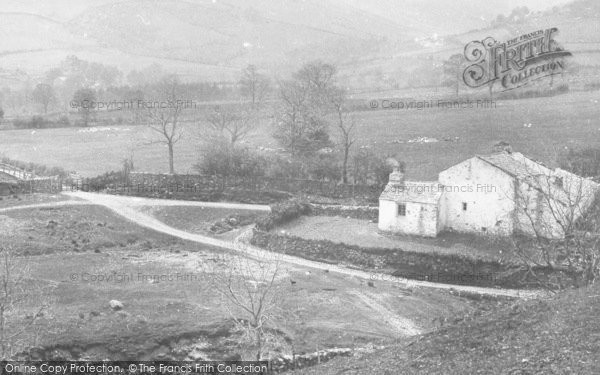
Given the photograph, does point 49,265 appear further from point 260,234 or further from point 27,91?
point 27,91

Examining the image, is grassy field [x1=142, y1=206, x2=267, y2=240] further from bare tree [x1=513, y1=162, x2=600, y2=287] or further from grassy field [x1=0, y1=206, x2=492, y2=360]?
bare tree [x1=513, y1=162, x2=600, y2=287]

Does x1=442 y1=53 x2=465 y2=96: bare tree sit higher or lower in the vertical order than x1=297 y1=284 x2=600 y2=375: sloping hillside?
higher

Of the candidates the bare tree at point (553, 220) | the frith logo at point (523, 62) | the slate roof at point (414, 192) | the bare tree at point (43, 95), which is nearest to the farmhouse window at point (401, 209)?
the slate roof at point (414, 192)

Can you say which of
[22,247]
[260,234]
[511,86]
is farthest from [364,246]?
[511,86]

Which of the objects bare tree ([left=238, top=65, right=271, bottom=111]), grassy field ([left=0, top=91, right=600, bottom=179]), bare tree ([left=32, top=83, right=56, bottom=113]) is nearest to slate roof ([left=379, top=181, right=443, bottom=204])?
grassy field ([left=0, top=91, right=600, bottom=179])

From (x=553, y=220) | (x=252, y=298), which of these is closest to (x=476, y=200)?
(x=553, y=220)

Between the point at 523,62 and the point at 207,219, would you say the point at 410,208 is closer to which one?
the point at 207,219
